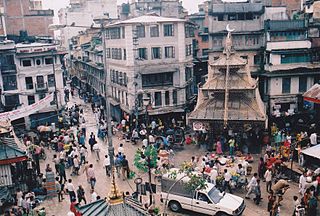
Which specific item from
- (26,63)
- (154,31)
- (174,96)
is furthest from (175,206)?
(26,63)

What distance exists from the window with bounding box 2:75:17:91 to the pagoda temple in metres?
21.1

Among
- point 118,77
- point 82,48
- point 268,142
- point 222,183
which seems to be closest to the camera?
point 222,183

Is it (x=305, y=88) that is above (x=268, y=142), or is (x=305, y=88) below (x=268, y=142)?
above

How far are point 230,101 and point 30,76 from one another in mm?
23337

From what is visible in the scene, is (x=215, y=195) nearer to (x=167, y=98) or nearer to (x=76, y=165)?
(x=76, y=165)

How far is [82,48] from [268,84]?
38.4 m

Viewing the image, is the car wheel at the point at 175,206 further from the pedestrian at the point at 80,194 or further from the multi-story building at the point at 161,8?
the multi-story building at the point at 161,8

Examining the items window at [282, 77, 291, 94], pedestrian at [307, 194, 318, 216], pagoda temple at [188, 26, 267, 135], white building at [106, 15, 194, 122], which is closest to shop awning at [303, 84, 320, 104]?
window at [282, 77, 291, 94]

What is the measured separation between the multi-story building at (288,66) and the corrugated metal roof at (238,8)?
286cm

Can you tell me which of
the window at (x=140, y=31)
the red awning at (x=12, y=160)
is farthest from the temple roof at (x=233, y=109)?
the red awning at (x=12, y=160)

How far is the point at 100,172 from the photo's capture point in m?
28.6

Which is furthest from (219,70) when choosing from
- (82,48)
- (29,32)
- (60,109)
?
(82,48)

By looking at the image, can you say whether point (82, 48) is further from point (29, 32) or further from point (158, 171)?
point (158, 171)

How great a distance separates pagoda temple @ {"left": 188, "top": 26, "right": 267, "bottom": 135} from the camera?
105ft
